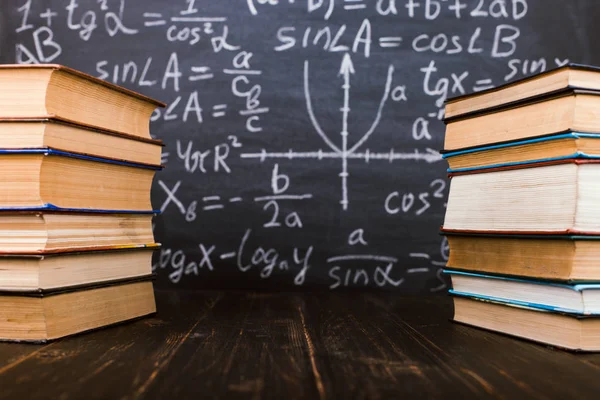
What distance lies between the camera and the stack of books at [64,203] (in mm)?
993

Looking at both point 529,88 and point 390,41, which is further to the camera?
point 390,41

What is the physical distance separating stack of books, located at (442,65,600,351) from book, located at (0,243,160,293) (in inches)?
28.1

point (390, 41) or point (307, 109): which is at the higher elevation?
point (390, 41)

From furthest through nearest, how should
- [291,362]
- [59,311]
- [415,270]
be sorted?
1. [415,270]
2. [59,311]
3. [291,362]

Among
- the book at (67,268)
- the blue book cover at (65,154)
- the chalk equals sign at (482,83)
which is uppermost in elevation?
the chalk equals sign at (482,83)

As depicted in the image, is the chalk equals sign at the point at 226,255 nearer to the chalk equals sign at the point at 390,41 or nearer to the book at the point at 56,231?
the book at the point at 56,231

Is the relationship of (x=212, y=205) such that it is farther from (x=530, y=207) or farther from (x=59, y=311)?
(x=530, y=207)

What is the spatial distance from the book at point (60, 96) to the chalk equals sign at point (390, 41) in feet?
3.23

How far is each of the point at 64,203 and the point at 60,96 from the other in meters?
0.20

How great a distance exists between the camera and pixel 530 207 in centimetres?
105

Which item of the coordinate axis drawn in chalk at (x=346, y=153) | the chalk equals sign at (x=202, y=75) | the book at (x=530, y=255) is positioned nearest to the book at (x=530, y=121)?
the book at (x=530, y=255)

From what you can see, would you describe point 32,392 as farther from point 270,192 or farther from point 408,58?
point 408,58

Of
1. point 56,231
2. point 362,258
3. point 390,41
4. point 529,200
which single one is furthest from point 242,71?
point 529,200

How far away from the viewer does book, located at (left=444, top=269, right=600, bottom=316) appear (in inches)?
37.1
